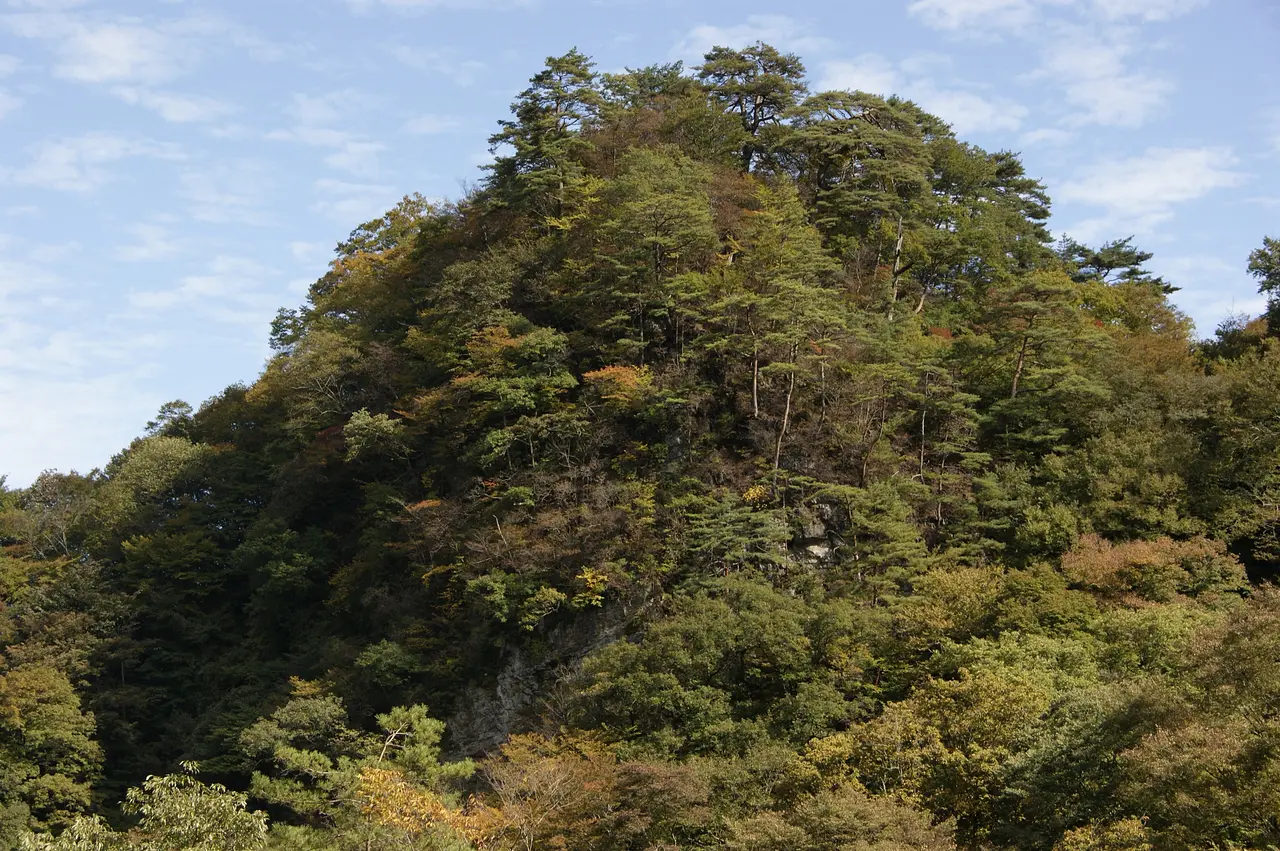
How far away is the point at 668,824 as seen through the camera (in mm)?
21453

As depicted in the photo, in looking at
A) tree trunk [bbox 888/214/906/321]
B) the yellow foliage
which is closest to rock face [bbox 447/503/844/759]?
the yellow foliage

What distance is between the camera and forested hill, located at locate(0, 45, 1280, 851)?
67.7 feet

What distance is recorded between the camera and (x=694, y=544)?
92.8ft

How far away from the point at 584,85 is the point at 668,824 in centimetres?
2426

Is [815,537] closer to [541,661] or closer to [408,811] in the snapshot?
[541,661]

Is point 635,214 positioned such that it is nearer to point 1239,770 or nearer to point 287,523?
point 287,523

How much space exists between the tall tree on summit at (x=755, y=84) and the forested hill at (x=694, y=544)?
187mm

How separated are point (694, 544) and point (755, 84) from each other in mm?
19203

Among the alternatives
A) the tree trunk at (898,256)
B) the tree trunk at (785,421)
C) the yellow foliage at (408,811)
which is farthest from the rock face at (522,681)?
the tree trunk at (898,256)

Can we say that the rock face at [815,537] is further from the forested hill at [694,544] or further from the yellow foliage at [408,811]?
the yellow foliage at [408,811]

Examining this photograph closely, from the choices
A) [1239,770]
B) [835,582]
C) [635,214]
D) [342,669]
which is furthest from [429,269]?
[1239,770]

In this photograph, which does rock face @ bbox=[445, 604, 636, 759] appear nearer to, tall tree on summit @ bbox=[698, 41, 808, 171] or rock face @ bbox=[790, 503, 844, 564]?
rock face @ bbox=[790, 503, 844, 564]

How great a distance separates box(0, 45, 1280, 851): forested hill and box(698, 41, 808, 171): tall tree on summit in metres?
0.19

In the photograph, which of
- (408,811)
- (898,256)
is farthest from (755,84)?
(408,811)
